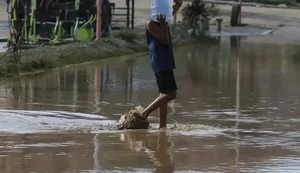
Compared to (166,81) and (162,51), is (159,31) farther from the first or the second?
(166,81)

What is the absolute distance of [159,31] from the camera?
28.5 feet

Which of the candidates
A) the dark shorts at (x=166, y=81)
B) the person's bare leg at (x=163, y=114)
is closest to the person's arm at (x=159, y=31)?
the dark shorts at (x=166, y=81)

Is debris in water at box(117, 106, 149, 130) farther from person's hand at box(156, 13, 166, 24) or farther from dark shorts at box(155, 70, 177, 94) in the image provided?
person's hand at box(156, 13, 166, 24)

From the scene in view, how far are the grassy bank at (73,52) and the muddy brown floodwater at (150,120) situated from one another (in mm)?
365

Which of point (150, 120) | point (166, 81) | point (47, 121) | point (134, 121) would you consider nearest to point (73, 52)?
Result: point (150, 120)

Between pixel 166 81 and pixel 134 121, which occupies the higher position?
pixel 166 81

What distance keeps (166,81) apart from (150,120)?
1.40 meters

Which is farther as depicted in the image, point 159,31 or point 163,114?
point 163,114

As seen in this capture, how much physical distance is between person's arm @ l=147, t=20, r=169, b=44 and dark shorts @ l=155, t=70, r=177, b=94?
355 millimetres

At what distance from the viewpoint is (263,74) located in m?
16.2

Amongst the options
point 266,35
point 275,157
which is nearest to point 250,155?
point 275,157

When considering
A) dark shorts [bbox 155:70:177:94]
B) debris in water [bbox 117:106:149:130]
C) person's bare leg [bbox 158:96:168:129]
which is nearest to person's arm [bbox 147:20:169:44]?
dark shorts [bbox 155:70:177:94]

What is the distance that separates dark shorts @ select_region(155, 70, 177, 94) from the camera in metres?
8.73

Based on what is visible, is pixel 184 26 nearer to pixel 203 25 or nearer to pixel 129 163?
pixel 203 25
